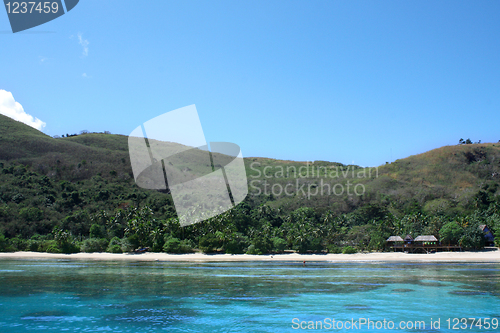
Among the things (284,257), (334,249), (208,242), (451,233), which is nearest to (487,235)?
(451,233)

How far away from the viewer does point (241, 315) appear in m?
17.0

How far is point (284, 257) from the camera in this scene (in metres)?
52.4

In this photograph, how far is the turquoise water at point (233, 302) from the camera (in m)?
15.6

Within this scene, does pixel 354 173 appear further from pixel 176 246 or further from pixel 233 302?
pixel 233 302

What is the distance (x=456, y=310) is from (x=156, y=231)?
45.5 m

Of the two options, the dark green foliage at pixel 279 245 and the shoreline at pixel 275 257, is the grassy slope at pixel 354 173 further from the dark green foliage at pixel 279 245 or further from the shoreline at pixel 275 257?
the dark green foliage at pixel 279 245

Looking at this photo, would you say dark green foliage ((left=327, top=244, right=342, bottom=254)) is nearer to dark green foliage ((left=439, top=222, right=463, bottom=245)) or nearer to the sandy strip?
the sandy strip

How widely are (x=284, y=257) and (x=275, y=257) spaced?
1.30 metres

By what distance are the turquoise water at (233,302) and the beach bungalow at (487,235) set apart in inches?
1143

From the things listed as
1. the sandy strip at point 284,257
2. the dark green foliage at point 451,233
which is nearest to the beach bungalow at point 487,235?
the sandy strip at point 284,257

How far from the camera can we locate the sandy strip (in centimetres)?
5016

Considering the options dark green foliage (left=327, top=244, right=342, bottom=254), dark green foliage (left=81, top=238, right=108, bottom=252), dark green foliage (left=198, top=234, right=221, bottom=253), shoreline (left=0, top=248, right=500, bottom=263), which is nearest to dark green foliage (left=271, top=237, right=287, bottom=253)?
shoreline (left=0, top=248, right=500, bottom=263)

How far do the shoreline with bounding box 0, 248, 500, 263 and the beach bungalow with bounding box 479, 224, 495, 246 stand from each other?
2.16m

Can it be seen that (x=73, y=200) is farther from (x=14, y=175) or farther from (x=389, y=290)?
(x=389, y=290)
